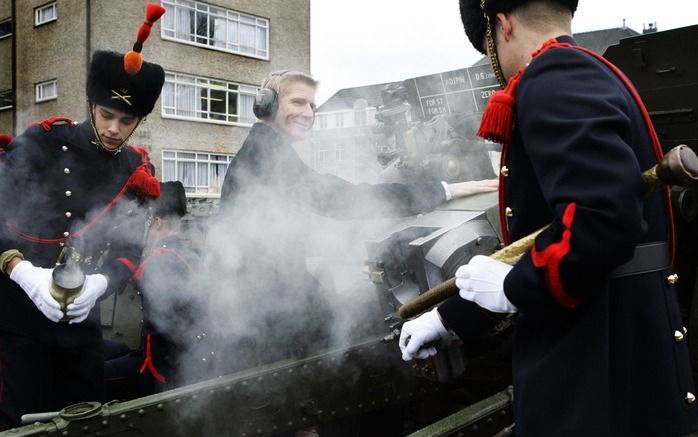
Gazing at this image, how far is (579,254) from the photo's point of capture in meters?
1.35

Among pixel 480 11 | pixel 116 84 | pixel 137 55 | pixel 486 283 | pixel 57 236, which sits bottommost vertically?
pixel 486 283

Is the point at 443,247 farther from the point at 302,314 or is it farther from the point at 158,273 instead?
the point at 158,273

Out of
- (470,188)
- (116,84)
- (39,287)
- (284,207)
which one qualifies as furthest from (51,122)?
(470,188)

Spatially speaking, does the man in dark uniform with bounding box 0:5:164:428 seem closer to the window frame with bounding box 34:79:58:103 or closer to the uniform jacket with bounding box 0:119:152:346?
the uniform jacket with bounding box 0:119:152:346

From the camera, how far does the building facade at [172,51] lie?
13.9ft

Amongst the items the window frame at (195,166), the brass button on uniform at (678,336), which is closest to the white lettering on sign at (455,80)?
the brass button on uniform at (678,336)

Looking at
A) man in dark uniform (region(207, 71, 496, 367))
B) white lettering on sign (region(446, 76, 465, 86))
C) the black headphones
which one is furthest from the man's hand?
the black headphones

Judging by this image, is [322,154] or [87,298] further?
[322,154]

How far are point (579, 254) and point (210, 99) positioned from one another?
5.66 m

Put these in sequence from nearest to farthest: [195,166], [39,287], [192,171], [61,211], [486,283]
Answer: [486,283] < [39,287] < [61,211] < [192,171] < [195,166]

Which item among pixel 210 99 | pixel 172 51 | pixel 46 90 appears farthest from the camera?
pixel 210 99

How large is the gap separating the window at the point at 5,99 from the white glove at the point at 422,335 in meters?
3.30

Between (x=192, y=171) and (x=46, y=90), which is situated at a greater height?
(x=46, y=90)

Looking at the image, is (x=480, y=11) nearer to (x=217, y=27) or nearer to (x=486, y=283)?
(x=486, y=283)
